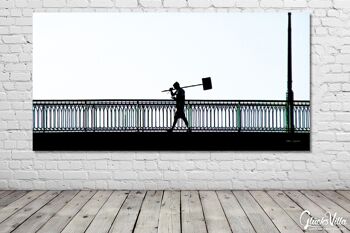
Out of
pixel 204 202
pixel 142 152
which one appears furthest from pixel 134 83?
pixel 204 202

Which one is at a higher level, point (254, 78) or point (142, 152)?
point (254, 78)

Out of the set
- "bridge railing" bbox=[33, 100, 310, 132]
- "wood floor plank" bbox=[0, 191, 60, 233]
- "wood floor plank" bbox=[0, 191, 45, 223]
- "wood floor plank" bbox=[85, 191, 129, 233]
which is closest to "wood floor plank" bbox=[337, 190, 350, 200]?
"bridge railing" bbox=[33, 100, 310, 132]

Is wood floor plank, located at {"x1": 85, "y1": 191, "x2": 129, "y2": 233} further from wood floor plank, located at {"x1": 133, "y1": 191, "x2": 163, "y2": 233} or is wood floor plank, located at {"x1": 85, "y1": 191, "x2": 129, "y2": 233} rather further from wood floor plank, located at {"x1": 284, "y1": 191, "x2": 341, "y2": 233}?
wood floor plank, located at {"x1": 284, "y1": 191, "x2": 341, "y2": 233}

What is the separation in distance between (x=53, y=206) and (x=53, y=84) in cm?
120

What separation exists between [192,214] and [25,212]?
44.7 inches

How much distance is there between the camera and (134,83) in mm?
3938

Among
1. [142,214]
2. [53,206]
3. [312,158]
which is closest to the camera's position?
[142,214]

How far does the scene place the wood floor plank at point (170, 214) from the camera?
2562 mm

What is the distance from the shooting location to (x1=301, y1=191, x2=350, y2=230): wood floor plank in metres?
2.92

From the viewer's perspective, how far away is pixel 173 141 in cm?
404

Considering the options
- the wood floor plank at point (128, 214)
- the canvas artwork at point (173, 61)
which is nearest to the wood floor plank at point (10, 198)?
the canvas artwork at point (173, 61)

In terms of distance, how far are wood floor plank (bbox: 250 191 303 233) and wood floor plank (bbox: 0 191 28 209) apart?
1.90m

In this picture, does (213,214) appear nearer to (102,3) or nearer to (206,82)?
→ (206,82)

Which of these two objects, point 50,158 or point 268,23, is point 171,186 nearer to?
point 50,158
